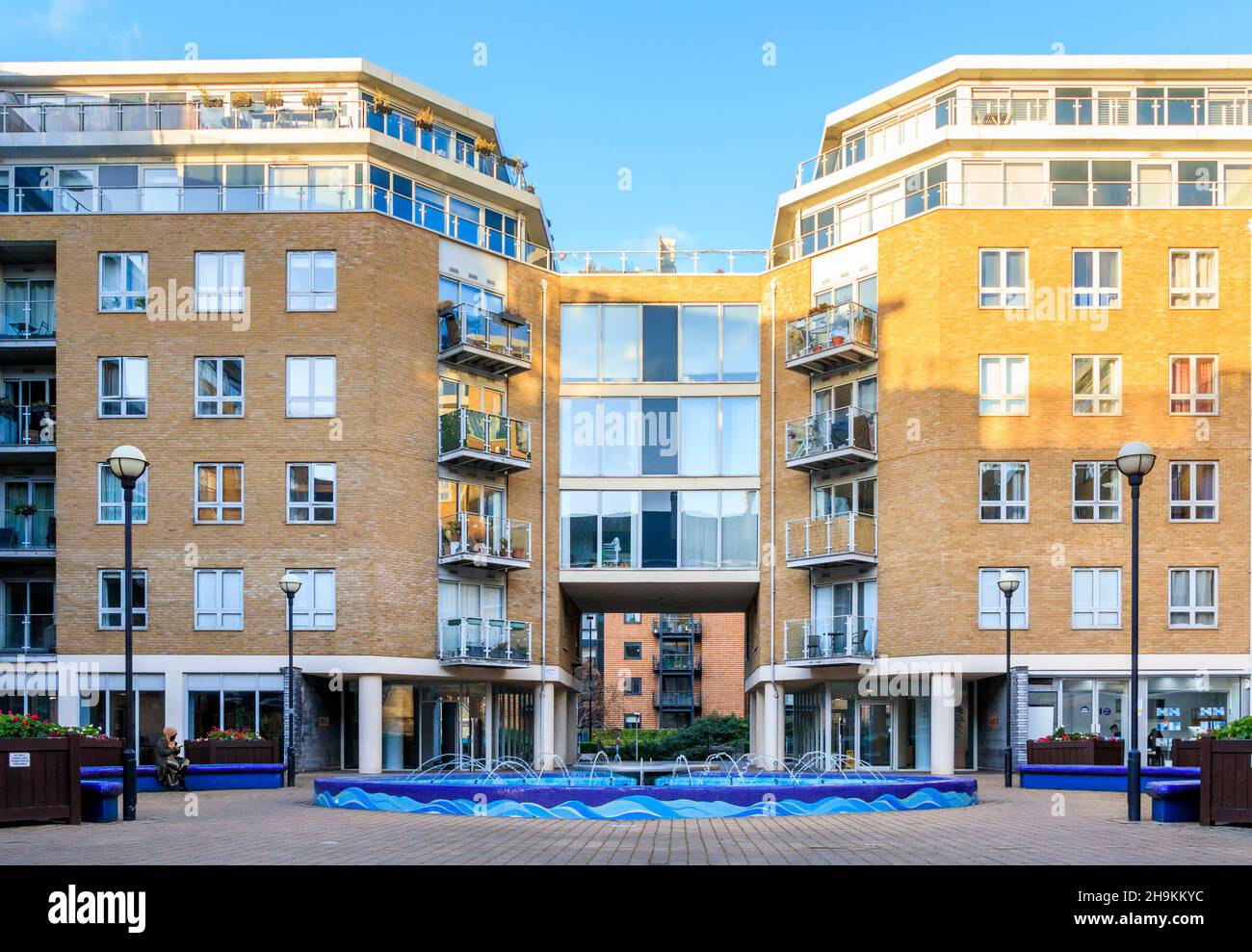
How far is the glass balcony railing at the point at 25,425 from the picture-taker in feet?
118

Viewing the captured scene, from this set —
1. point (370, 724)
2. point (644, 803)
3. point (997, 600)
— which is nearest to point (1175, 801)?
point (644, 803)

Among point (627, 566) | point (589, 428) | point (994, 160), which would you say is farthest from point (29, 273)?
point (994, 160)

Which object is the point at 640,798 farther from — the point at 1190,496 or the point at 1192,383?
the point at 1192,383

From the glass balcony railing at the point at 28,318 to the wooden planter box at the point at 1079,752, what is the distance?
2720 cm

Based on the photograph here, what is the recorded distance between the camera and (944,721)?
34.3 metres

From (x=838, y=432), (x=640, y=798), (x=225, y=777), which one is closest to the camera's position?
(x=640, y=798)

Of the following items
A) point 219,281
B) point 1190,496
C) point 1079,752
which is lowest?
point 1079,752

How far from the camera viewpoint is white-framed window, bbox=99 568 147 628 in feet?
114

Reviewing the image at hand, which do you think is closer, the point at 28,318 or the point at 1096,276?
the point at 1096,276

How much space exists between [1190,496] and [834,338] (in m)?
10.1

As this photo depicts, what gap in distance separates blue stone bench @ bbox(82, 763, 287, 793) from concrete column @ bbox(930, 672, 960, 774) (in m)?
16.4

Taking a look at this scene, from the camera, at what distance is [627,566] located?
39.6 meters

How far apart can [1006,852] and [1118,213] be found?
86.6 ft
